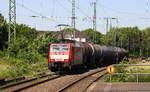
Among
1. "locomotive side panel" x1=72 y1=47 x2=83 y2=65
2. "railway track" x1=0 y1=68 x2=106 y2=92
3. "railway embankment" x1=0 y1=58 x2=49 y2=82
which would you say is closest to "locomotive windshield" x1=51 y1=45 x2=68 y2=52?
"locomotive side panel" x1=72 y1=47 x2=83 y2=65

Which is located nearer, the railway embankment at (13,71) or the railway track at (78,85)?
the railway track at (78,85)

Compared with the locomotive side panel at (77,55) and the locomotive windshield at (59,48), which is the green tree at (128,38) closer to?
the locomotive side panel at (77,55)

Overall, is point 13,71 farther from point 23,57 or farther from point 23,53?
point 23,53

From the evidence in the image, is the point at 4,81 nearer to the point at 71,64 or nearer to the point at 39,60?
the point at 71,64

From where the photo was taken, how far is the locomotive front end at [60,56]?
30.0 meters

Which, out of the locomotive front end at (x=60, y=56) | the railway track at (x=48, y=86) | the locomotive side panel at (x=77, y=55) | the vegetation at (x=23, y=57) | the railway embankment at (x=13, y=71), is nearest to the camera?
the railway track at (x=48, y=86)

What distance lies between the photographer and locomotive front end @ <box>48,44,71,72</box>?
98.4ft

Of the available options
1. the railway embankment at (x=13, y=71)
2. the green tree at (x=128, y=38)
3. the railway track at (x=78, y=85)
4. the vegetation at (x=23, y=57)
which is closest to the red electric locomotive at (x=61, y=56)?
the railway embankment at (x=13, y=71)

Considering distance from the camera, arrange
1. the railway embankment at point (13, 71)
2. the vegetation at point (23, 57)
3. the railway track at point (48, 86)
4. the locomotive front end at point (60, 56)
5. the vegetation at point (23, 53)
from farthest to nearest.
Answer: the locomotive front end at point (60, 56) < the vegetation at point (23, 53) < the vegetation at point (23, 57) < the railway embankment at point (13, 71) < the railway track at point (48, 86)

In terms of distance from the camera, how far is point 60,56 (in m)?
30.2

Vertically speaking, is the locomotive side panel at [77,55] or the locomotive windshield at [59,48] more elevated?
the locomotive windshield at [59,48]

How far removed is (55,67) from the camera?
30.3 m

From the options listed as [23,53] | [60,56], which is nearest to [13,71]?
[60,56]

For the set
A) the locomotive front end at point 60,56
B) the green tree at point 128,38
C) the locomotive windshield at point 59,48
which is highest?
the green tree at point 128,38
